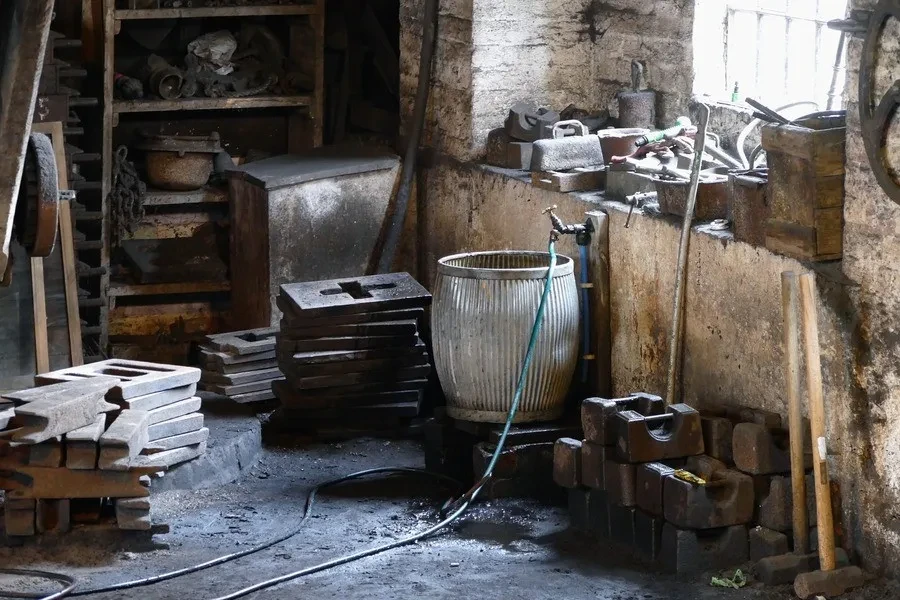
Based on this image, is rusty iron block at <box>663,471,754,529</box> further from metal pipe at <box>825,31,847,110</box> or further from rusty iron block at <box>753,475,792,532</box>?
metal pipe at <box>825,31,847,110</box>

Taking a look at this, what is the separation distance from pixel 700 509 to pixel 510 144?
2.76 meters

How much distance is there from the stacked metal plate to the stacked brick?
142 cm

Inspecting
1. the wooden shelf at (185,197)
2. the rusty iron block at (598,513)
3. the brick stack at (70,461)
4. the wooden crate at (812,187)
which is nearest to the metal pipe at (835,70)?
the wooden crate at (812,187)

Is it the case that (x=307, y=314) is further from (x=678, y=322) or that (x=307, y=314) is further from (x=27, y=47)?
(x=27, y=47)

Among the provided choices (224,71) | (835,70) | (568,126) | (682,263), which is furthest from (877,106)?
(224,71)

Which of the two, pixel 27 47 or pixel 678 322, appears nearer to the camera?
pixel 27 47

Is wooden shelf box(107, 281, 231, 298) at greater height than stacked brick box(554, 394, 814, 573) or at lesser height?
greater

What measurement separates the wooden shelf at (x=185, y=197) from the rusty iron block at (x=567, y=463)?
3.32m

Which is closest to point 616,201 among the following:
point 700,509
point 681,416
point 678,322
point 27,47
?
point 678,322

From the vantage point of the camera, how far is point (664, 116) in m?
7.03

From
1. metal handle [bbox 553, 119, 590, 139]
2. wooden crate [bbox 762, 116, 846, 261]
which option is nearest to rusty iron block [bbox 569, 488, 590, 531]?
wooden crate [bbox 762, 116, 846, 261]

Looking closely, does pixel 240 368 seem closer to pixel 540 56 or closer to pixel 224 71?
pixel 224 71

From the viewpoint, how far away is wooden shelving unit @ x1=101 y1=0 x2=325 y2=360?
25.0 ft

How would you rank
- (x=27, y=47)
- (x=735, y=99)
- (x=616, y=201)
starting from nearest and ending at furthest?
1. (x=27, y=47)
2. (x=616, y=201)
3. (x=735, y=99)
